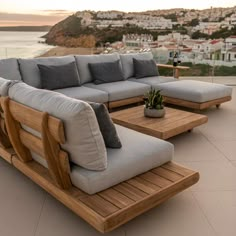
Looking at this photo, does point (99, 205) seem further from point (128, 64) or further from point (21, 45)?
point (21, 45)

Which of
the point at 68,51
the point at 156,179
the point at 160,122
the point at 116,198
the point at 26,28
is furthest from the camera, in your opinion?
the point at 26,28

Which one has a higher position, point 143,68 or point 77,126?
point 77,126

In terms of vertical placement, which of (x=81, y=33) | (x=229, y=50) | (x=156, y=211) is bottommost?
(x=156, y=211)

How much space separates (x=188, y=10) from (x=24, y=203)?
700cm

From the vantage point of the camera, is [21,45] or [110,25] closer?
[21,45]

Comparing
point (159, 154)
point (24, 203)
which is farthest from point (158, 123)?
point (24, 203)

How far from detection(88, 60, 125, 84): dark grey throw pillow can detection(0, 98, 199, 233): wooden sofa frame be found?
8.61 ft

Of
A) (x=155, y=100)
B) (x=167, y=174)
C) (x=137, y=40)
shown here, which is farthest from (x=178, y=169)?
(x=137, y=40)

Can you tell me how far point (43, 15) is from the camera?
7152mm

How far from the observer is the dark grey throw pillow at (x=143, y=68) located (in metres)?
5.33

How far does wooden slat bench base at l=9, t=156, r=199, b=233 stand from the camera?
1744mm

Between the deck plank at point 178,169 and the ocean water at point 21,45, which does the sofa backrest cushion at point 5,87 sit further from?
the ocean water at point 21,45

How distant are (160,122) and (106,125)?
152 cm

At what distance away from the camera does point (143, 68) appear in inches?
210
